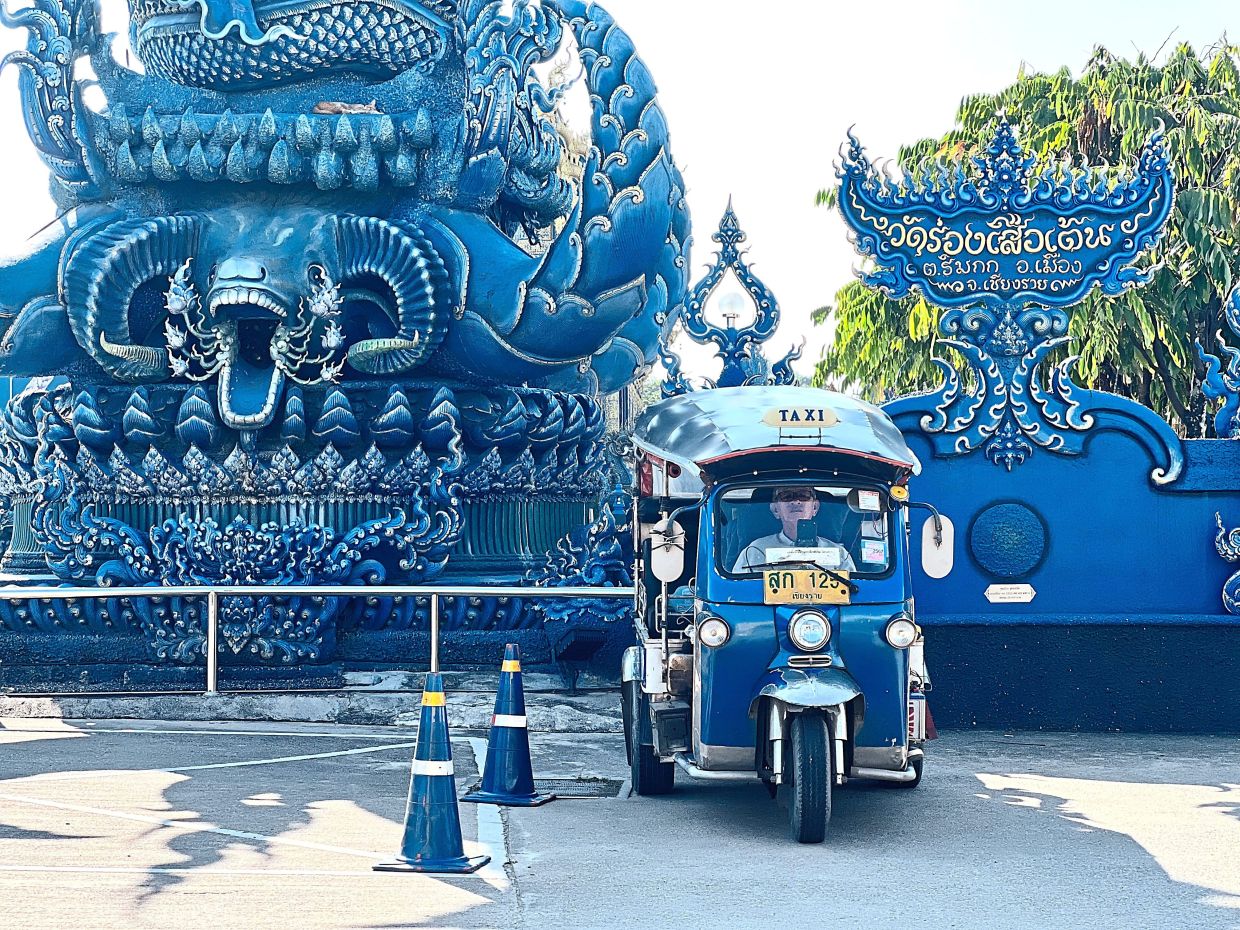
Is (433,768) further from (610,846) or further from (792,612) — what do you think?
(792,612)

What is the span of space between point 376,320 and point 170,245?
204 centimetres

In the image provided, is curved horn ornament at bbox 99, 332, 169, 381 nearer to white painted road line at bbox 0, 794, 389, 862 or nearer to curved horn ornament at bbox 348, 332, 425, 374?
curved horn ornament at bbox 348, 332, 425, 374

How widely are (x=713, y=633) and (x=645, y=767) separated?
61.0 inches

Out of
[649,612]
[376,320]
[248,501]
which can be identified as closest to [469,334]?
[376,320]

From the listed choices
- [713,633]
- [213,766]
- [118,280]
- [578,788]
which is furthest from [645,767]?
[118,280]

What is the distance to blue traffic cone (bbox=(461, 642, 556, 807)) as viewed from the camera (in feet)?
33.5

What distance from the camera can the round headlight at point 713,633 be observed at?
30.7 feet

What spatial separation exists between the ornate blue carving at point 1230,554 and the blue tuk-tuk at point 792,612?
4.41 meters

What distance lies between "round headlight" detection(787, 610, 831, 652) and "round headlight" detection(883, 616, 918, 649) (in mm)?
373

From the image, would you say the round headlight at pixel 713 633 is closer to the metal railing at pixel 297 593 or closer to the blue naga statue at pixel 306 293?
the metal railing at pixel 297 593

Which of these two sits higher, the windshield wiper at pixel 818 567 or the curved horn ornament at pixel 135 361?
the curved horn ornament at pixel 135 361

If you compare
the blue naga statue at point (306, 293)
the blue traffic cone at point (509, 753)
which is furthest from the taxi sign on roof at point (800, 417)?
the blue naga statue at point (306, 293)

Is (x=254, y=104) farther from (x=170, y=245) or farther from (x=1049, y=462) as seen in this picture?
(x=1049, y=462)

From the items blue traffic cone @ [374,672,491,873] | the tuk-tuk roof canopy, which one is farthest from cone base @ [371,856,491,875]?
the tuk-tuk roof canopy
